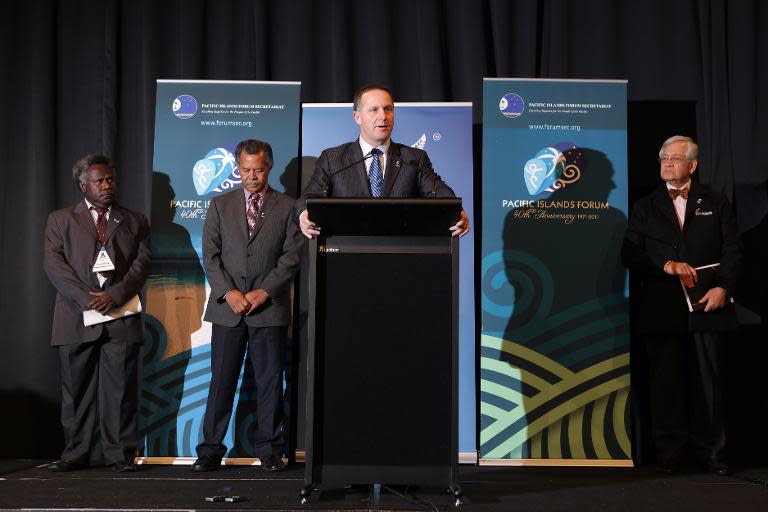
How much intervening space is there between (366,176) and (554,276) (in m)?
1.76

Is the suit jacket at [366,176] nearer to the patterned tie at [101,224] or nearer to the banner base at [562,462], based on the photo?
the patterned tie at [101,224]

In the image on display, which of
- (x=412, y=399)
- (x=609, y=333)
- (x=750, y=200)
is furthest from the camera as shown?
(x=750, y=200)

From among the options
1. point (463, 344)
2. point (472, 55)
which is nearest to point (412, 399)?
point (463, 344)

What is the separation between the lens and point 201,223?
4.99m

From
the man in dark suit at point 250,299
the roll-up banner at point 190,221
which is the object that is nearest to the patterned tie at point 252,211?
the man in dark suit at point 250,299

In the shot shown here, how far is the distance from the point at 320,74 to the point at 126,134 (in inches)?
55.4

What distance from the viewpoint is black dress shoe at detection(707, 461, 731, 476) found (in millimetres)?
4391

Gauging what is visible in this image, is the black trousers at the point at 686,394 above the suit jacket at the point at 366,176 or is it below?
below

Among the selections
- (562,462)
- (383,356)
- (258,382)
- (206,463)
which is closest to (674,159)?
(562,462)

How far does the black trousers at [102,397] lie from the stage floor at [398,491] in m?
0.16

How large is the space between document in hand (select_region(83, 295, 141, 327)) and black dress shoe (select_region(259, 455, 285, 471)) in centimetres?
114

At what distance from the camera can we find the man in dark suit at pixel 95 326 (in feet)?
15.0

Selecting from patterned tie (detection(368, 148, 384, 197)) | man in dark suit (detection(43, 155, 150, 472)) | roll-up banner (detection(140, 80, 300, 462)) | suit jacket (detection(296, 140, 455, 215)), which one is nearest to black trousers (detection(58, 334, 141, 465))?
man in dark suit (detection(43, 155, 150, 472))

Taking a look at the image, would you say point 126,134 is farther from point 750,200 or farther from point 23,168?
point 750,200
